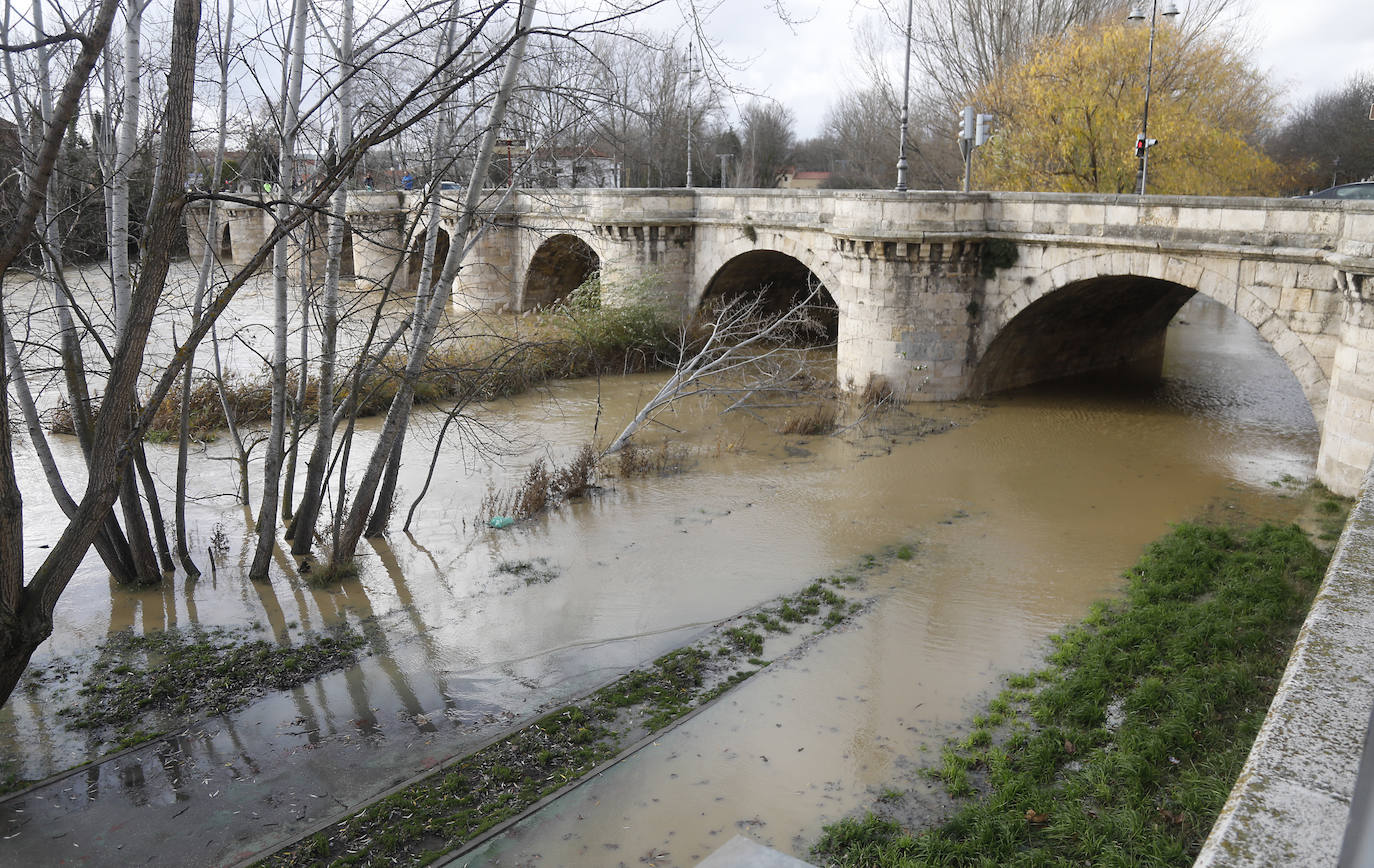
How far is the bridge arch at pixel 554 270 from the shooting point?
25.3 metres

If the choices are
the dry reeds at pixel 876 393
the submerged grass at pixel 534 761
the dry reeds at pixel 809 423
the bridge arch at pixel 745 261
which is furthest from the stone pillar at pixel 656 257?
the submerged grass at pixel 534 761

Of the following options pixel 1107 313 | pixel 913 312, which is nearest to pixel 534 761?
pixel 913 312

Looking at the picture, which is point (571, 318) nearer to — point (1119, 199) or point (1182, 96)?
point (1119, 199)

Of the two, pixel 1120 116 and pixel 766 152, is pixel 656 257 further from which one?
pixel 766 152

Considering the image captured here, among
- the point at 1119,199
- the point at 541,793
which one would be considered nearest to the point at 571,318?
the point at 1119,199

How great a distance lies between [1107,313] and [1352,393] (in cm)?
724

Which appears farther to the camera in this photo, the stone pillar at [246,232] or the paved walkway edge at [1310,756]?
the stone pillar at [246,232]

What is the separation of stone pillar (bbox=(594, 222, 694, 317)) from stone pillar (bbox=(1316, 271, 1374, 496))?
12.3 meters

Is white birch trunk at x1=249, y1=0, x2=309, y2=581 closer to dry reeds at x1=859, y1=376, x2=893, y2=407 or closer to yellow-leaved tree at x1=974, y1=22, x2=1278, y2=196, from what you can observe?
dry reeds at x1=859, y1=376, x2=893, y2=407

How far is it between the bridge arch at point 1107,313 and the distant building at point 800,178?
32.4 meters

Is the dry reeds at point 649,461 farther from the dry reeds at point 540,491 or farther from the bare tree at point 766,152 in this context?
the bare tree at point 766,152

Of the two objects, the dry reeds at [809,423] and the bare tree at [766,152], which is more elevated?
the bare tree at [766,152]

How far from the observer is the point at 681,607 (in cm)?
883

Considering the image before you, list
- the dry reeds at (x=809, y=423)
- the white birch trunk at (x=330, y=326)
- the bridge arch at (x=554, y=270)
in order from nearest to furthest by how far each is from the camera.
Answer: the white birch trunk at (x=330, y=326) → the dry reeds at (x=809, y=423) → the bridge arch at (x=554, y=270)
